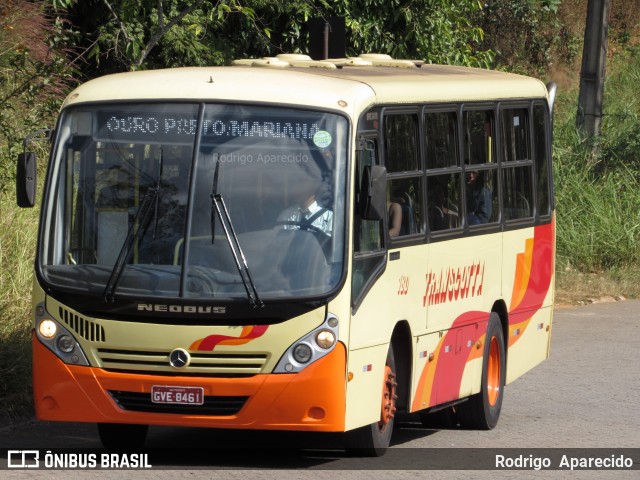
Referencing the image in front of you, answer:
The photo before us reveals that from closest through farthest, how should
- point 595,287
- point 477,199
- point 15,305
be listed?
point 477,199 < point 15,305 < point 595,287

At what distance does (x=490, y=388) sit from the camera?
11.9 metres

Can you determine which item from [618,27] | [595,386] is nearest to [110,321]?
[595,386]

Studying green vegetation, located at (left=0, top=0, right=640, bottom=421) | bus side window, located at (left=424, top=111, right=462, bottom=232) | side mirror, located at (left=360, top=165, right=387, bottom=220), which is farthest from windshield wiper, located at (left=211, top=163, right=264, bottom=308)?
green vegetation, located at (left=0, top=0, right=640, bottom=421)

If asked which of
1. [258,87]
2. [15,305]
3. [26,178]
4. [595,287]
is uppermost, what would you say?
[258,87]

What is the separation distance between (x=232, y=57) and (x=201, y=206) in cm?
1184

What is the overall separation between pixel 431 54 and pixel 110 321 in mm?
13108

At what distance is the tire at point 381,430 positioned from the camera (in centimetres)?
963

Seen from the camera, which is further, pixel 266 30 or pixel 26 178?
pixel 266 30

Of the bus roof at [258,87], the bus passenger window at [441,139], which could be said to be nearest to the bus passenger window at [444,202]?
the bus passenger window at [441,139]

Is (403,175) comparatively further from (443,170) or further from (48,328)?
(48,328)

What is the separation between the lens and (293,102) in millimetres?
9297

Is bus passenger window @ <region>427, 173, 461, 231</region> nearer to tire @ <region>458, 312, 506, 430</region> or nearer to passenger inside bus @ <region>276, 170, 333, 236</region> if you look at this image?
tire @ <region>458, 312, 506, 430</region>

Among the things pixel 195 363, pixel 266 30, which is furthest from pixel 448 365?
pixel 266 30

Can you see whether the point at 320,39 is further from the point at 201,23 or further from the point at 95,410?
the point at 95,410
